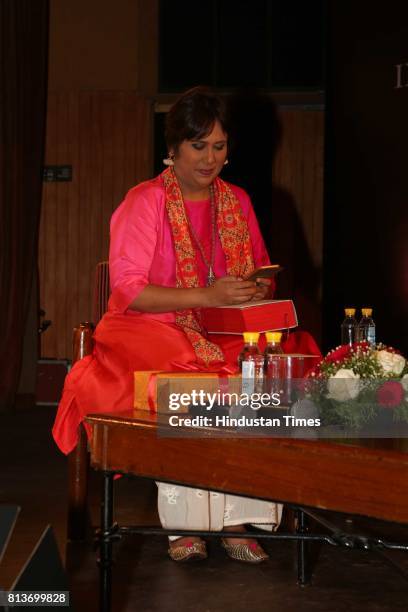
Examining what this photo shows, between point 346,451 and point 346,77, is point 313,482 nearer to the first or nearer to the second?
point 346,451

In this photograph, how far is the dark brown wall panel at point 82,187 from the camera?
945 cm

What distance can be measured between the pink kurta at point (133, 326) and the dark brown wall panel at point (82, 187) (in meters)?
6.25

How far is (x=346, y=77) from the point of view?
5.70m

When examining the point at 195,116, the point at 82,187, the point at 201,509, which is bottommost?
the point at 201,509

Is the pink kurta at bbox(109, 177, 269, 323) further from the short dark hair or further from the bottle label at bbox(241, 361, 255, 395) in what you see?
the bottle label at bbox(241, 361, 255, 395)

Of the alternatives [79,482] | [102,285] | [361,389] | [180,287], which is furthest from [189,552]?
[102,285]

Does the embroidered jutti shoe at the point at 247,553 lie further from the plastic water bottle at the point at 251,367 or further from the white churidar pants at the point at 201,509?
the plastic water bottle at the point at 251,367

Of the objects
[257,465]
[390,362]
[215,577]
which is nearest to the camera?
[257,465]

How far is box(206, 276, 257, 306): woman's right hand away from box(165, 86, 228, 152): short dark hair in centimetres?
52

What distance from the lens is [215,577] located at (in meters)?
2.73

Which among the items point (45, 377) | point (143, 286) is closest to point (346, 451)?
point (143, 286)

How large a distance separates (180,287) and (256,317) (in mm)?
339

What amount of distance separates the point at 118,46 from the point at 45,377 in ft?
12.2

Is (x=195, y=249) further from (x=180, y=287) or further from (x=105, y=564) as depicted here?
(x=105, y=564)
